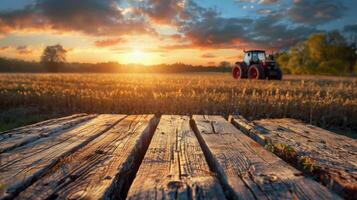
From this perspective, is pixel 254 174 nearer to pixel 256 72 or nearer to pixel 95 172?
pixel 95 172

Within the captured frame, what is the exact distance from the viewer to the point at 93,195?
113 centimetres

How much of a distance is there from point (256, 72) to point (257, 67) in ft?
2.20

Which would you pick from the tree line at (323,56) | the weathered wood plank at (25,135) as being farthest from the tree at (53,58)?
the weathered wood plank at (25,135)

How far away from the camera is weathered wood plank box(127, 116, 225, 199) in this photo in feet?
3.81

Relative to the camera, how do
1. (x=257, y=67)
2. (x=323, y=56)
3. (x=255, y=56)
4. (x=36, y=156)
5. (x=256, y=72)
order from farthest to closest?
1. (x=323, y=56)
2. (x=255, y=56)
3. (x=256, y=72)
4. (x=257, y=67)
5. (x=36, y=156)

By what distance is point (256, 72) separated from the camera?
21938 millimetres

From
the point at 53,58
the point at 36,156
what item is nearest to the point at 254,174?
the point at 36,156

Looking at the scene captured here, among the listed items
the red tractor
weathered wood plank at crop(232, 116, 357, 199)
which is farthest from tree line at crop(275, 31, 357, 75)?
weathered wood plank at crop(232, 116, 357, 199)

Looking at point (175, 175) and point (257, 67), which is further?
point (257, 67)

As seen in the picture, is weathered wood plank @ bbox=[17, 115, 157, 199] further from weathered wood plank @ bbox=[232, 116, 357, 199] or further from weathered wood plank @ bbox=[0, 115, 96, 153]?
weathered wood plank @ bbox=[232, 116, 357, 199]

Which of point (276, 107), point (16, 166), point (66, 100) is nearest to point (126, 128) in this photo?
point (16, 166)

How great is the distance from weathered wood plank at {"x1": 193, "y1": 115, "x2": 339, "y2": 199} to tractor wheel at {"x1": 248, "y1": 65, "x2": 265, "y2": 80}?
65.4 feet

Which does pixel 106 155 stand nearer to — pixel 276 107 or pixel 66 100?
pixel 276 107

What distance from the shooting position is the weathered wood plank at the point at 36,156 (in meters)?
1.29
